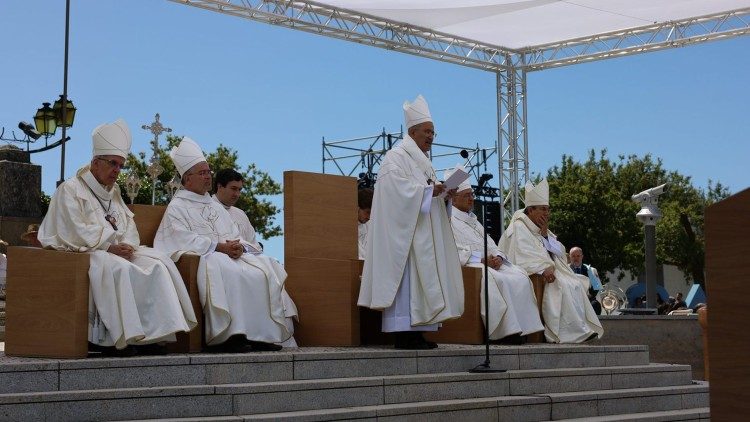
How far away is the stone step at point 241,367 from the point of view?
6582 millimetres

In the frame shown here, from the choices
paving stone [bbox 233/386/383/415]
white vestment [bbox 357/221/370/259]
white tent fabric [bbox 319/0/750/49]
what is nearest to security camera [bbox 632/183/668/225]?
white tent fabric [bbox 319/0/750/49]

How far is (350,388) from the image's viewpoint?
7.35 m

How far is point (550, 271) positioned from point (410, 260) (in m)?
2.69

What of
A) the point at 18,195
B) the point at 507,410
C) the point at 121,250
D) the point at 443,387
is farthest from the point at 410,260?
the point at 18,195

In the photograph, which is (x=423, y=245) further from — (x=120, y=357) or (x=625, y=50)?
(x=625, y=50)

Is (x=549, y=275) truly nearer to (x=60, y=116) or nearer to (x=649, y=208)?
(x=649, y=208)

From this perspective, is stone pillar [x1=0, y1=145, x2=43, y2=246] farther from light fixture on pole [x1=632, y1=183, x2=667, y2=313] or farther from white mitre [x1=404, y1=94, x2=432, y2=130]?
white mitre [x1=404, y1=94, x2=432, y2=130]

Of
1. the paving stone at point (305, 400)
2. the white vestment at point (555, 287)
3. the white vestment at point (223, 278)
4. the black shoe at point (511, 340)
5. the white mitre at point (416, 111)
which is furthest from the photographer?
the white vestment at point (555, 287)

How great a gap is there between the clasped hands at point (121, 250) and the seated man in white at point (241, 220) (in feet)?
4.03

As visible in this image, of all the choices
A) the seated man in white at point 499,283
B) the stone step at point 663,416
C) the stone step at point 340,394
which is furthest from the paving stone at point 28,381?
the seated man in white at point 499,283

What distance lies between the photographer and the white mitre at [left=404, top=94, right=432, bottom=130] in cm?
920

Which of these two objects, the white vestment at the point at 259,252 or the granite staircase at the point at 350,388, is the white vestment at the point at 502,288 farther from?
the white vestment at the point at 259,252

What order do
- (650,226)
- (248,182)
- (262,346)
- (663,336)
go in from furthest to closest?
1. (248,182)
2. (650,226)
3. (663,336)
4. (262,346)

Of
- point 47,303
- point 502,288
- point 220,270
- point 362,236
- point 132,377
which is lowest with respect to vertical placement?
point 132,377
